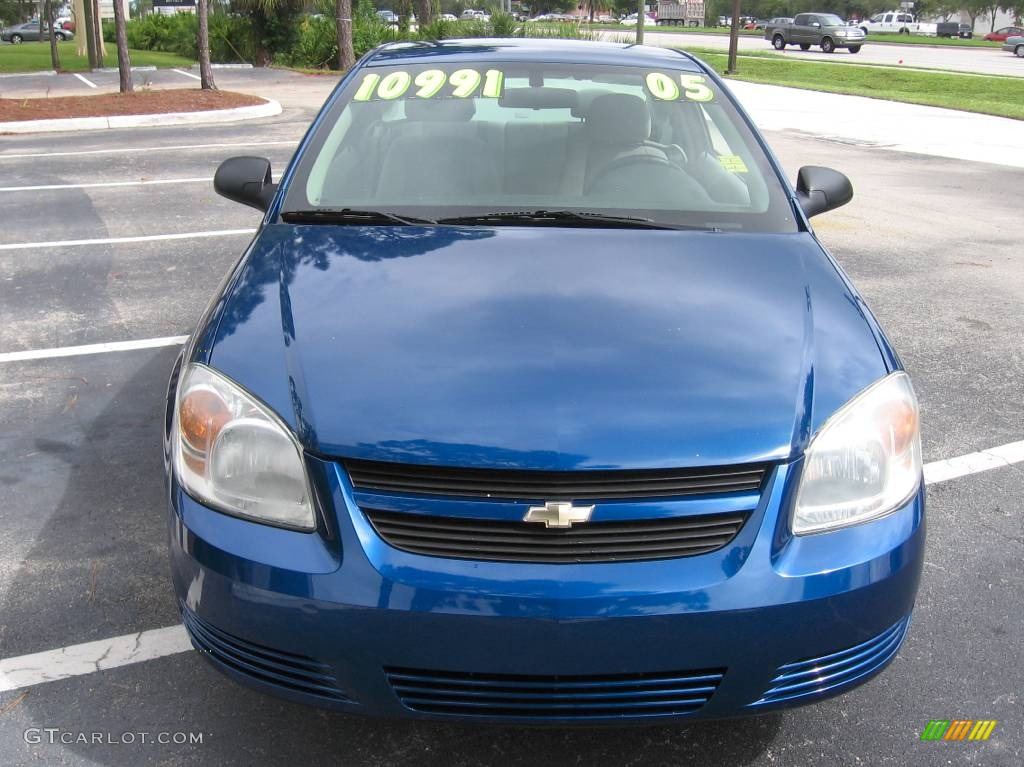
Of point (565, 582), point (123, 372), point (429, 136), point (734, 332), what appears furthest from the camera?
point (123, 372)

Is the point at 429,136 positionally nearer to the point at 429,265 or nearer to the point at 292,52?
the point at 429,265

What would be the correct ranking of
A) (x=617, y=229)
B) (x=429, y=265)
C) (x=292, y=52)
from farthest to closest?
1. (x=292, y=52)
2. (x=617, y=229)
3. (x=429, y=265)

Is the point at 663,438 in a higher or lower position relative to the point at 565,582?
higher

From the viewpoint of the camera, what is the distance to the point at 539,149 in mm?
3537

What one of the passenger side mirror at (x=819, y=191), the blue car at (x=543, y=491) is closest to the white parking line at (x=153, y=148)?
the passenger side mirror at (x=819, y=191)

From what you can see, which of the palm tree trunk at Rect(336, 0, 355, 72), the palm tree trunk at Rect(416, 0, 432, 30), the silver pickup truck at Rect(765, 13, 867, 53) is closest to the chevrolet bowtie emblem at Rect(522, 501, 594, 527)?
the palm tree trunk at Rect(336, 0, 355, 72)

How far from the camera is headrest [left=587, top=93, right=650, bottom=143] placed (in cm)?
363

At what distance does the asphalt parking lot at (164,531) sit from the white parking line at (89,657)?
35mm

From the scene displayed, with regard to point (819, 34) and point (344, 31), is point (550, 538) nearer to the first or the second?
point (344, 31)

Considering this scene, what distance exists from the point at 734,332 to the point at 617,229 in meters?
0.71

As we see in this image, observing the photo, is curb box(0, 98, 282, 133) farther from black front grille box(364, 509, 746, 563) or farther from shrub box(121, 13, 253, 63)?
black front grille box(364, 509, 746, 563)

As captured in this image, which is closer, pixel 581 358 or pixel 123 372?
pixel 581 358

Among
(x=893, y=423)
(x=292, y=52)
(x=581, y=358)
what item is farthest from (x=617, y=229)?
(x=292, y=52)

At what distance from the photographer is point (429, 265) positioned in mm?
2789
